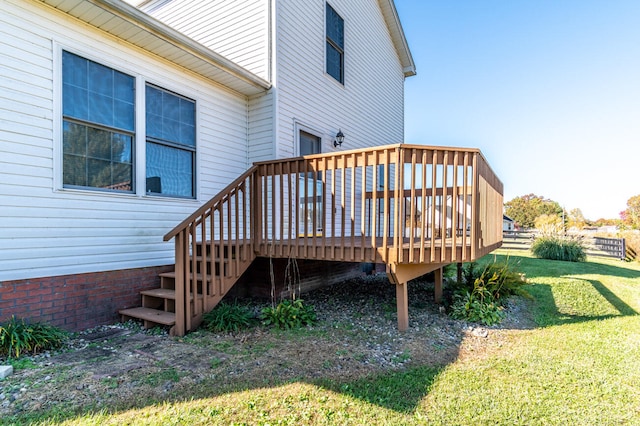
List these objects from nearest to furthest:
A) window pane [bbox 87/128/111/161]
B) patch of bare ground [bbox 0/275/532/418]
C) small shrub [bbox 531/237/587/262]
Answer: patch of bare ground [bbox 0/275/532/418] < window pane [bbox 87/128/111/161] < small shrub [bbox 531/237/587/262]

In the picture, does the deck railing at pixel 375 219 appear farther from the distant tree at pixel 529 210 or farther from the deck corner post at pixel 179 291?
the distant tree at pixel 529 210

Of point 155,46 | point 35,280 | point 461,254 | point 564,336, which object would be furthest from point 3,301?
point 564,336

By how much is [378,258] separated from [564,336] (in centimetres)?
269

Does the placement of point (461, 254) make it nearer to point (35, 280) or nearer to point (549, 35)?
point (35, 280)

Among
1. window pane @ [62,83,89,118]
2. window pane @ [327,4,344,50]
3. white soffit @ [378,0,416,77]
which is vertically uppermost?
white soffit @ [378,0,416,77]

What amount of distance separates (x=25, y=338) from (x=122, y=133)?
8.57 feet

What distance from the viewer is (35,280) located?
3592 mm

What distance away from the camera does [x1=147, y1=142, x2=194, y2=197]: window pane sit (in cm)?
473

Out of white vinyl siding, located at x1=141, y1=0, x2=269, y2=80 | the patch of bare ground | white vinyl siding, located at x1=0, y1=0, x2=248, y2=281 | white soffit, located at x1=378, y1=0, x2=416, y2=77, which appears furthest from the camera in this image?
white soffit, located at x1=378, y1=0, x2=416, y2=77

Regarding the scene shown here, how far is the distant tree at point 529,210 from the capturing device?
50537 millimetres

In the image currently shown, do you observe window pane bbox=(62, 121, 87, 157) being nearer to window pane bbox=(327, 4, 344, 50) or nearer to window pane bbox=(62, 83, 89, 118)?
window pane bbox=(62, 83, 89, 118)

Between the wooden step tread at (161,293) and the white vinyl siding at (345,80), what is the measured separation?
2.83 metres

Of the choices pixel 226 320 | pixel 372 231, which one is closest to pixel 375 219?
pixel 372 231

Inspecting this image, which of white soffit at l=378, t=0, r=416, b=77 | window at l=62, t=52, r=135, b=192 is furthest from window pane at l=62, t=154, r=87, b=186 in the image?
white soffit at l=378, t=0, r=416, b=77
